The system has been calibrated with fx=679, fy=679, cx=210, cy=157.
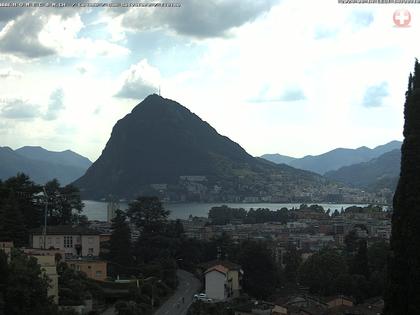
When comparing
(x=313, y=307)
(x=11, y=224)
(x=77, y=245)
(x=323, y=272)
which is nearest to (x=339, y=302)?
(x=313, y=307)

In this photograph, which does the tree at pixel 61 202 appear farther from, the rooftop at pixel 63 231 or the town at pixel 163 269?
the rooftop at pixel 63 231

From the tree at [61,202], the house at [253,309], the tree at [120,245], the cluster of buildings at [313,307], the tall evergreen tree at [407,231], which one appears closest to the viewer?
the tall evergreen tree at [407,231]

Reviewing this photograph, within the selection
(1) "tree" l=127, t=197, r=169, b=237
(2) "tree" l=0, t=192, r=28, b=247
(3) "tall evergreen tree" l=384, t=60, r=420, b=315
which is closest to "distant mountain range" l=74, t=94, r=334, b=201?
(1) "tree" l=127, t=197, r=169, b=237

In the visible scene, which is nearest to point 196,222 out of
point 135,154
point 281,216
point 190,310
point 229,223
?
point 229,223

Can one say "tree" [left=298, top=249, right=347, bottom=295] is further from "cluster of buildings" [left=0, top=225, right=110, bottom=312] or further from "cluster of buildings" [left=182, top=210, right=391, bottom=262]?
"cluster of buildings" [left=182, top=210, right=391, bottom=262]

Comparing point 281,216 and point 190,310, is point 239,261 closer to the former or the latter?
point 190,310

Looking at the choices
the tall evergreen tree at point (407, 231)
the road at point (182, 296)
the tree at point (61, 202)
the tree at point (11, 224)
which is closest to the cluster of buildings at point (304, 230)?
the road at point (182, 296)
